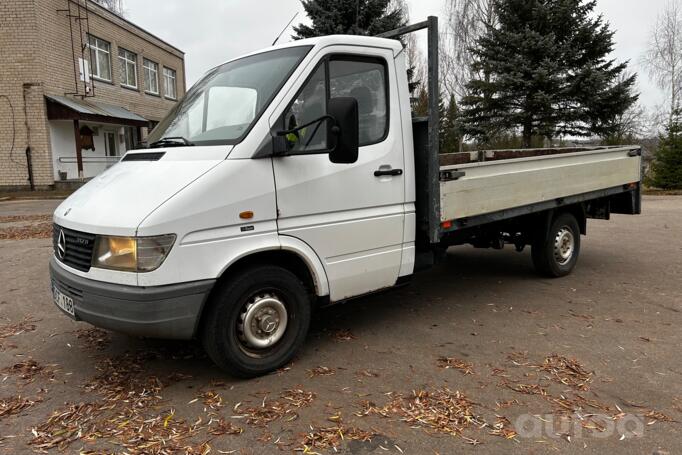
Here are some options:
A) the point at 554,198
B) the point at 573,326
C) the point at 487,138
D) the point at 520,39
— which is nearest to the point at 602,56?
the point at 520,39

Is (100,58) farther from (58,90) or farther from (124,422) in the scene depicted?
(124,422)

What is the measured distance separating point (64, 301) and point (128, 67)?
26498 mm

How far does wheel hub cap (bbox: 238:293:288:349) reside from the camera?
367 centimetres

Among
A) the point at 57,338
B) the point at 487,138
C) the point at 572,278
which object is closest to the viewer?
the point at 57,338

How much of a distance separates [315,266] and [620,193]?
4965 millimetres

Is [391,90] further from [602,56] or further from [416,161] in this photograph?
[602,56]

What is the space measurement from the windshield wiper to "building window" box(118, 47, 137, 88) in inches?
976

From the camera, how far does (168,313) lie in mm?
3305

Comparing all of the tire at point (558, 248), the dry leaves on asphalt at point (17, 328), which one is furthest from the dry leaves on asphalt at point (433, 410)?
the dry leaves on asphalt at point (17, 328)

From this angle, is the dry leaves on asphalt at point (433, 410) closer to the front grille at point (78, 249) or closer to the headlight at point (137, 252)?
the headlight at point (137, 252)

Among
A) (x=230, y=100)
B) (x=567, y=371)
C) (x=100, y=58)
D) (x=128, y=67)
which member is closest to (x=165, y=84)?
(x=128, y=67)

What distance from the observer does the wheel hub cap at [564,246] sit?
6.46m

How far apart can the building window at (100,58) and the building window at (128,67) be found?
41.5 inches

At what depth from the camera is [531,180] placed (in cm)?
551
